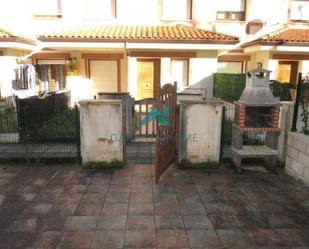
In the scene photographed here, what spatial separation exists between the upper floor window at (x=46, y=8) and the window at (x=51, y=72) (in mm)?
2303

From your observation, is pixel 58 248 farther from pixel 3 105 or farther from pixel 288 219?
pixel 3 105

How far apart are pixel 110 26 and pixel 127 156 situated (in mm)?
9097

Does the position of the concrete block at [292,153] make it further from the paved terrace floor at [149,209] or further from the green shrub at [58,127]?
the green shrub at [58,127]

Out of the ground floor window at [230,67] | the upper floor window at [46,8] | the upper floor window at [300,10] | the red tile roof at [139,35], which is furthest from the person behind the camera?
the ground floor window at [230,67]

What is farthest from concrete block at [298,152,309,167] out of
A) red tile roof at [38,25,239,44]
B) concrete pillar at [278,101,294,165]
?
red tile roof at [38,25,239,44]

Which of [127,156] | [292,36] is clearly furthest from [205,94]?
[127,156]

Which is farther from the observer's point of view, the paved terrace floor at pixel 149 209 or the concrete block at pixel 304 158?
the concrete block at pixel 304 158

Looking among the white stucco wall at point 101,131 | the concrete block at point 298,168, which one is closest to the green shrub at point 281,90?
the concrete block at point 298,168

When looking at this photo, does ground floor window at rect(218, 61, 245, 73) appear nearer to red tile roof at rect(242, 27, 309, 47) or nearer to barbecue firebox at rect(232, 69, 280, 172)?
red tile roof at rect(242, 27, 309, 47)

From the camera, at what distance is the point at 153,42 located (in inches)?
494

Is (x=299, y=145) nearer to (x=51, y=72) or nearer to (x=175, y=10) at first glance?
(x=175, y=10)

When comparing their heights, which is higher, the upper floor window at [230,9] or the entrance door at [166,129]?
the upper floor window at [230,9]

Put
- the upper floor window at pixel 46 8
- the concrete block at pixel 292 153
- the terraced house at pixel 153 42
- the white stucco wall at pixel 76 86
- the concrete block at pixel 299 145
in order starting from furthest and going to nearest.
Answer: the upper floor window at pixel 46 8 < the white stucco wall at pixel 76 86 < the terraced house at pixel 153 42 < the concrete block at pixel 292 153 < the concrete block at pixel 299 145

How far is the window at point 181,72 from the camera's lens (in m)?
14.0
